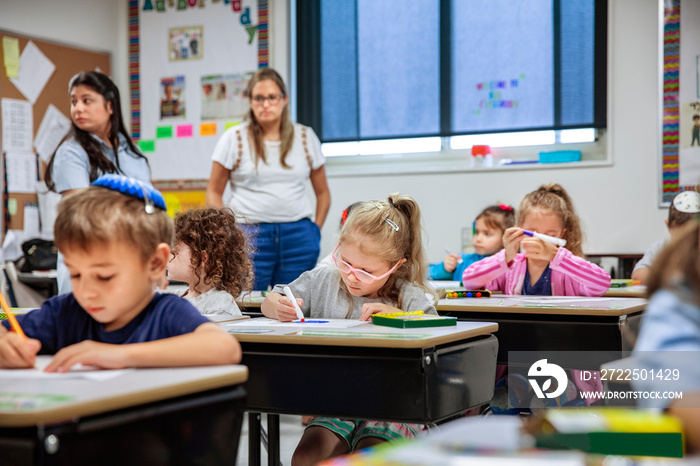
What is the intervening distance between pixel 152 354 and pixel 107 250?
0.68 ft

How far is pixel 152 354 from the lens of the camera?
1.17 metres

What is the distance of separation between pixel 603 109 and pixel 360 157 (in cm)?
156

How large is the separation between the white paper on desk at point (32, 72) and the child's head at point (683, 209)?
3.96 m

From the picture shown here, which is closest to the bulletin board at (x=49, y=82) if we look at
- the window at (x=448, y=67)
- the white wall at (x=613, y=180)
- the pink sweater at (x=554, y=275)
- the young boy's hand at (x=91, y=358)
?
the white wall at (x=613, y=180)

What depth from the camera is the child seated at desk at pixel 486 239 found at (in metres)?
3.81

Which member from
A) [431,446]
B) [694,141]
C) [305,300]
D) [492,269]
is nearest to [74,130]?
[305,300]

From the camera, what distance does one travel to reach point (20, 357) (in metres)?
1.23

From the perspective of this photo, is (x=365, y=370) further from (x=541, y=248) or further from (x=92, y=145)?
(x=92, y=145)

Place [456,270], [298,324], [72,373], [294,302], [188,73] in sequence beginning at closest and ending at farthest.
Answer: [72,373]
[298,324]
[294,302]
[456,270]
[188,73]

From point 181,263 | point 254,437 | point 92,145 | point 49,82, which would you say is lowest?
point 254,437

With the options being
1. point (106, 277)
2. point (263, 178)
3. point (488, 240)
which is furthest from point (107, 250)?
point (488, 240)

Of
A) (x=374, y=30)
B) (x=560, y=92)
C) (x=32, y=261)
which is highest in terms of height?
(x=374, y=30)

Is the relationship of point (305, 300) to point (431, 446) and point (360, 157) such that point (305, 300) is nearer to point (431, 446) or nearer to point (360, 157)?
point (431, 446)

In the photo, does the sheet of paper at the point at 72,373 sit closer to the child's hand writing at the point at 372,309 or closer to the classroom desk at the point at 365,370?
the classroom desk at the point at 365,370
